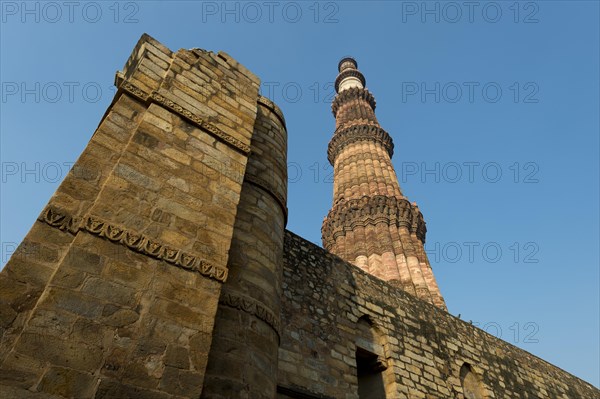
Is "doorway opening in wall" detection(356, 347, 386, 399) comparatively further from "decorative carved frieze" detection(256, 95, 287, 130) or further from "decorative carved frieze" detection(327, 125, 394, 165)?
"decorative carved frieze" detection(327, 125, 394, 165)

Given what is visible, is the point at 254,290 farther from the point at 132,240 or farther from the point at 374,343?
the point at 374,343

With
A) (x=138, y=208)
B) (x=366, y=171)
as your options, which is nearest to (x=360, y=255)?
(x=366, y=171)

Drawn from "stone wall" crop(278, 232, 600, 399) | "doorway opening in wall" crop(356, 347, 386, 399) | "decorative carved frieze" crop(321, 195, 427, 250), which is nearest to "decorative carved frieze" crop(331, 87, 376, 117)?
"decorative carved frieze" crop(321, 195, 427, 250)

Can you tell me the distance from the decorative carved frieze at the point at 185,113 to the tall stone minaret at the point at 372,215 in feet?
45.0

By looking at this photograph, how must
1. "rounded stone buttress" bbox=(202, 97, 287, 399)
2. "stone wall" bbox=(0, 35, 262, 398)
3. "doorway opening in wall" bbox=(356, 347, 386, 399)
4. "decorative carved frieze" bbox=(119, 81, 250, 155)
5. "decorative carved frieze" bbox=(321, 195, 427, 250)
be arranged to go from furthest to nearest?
1. "decorative carved frieze" bbox=(321, 195, 427, 250)
2. "doorway opening in wall" bbox=(356, 347, 386, 399)
3. "decorative carved frieze" bbox=(119, 81, 250, 155)
4. "rounded stone buttress" bbox=(202, 97, 287, 399)
5. "stone wall" bbox=(0, 35, 262, 398)

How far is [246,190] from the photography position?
4.36 metres

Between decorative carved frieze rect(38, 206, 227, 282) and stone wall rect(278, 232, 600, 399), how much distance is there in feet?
8.49

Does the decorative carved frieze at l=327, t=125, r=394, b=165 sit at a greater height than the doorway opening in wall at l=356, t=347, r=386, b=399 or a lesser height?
greater

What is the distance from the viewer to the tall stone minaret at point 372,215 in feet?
57.5

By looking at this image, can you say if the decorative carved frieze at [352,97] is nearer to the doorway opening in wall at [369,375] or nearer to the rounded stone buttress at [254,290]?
the doorway opening in wall at [369,375]

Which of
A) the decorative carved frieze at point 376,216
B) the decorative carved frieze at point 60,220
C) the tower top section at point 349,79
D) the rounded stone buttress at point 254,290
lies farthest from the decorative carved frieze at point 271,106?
the tower top section at point 349,79

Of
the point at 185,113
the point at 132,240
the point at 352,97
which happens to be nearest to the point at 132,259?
the point at 132,240

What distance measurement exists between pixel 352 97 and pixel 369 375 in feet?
75.8

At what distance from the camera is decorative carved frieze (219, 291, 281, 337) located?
130 inches
